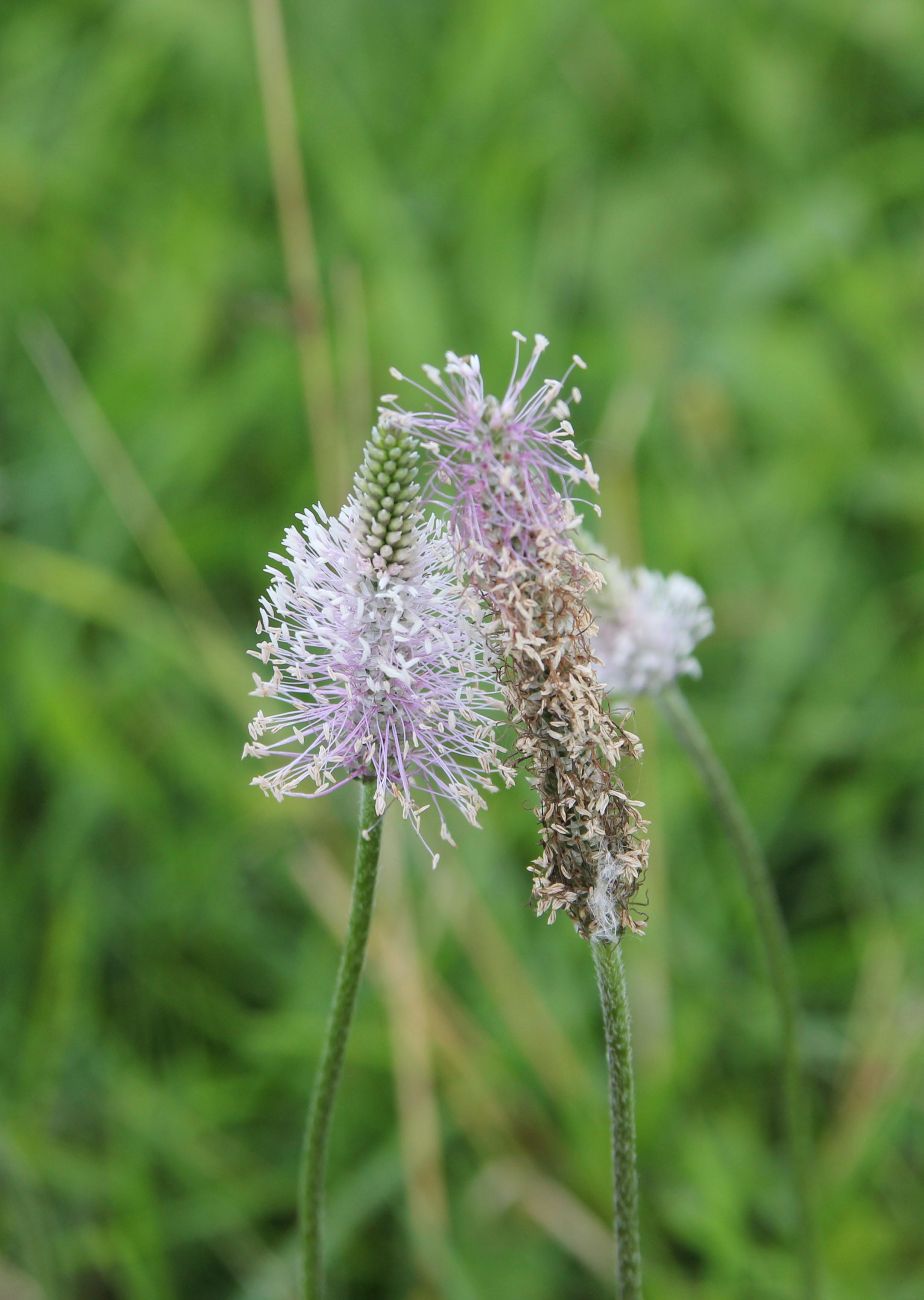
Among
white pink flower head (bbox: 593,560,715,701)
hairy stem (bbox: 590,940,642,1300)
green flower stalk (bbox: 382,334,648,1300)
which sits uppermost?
white pink flower head (bbox: 593,560,715,701)

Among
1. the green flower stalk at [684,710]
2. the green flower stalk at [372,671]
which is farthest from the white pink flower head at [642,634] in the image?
the green flower stalk at [372,671]

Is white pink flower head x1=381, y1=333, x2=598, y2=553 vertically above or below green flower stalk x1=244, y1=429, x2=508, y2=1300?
above

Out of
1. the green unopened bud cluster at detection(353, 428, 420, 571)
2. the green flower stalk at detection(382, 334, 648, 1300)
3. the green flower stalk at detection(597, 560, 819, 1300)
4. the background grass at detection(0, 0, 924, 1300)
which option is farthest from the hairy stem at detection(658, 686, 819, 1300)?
the green unopened bud cluster at detection(353, 428, 420, 571)

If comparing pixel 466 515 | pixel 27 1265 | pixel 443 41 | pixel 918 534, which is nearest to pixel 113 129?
pixel 443 41

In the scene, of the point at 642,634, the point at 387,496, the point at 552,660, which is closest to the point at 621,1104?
the point at 552,660

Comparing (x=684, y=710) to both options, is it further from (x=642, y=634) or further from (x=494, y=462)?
(x=494, y=462)

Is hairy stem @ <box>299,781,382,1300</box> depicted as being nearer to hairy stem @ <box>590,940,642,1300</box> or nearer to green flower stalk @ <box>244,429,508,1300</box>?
green flower stalk @ <box>244,429,508,1300</box>
